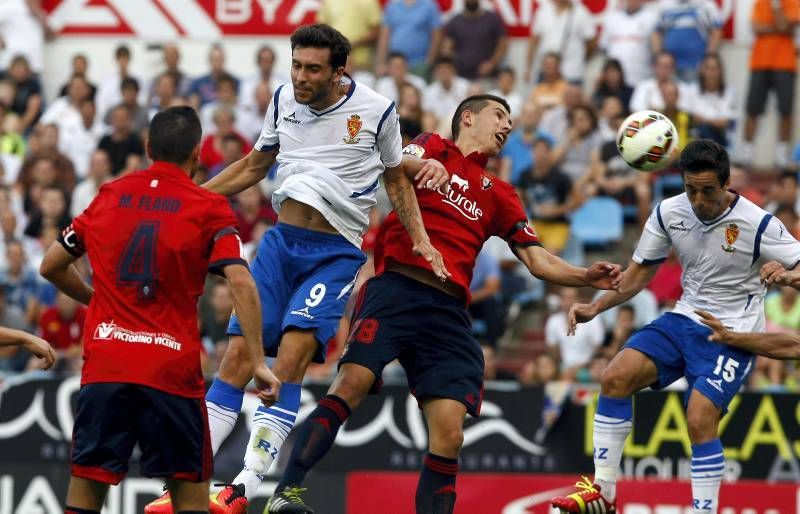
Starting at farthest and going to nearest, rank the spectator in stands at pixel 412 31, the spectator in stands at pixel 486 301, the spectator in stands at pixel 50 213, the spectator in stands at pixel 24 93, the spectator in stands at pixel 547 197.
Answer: the spectator in stands at pixel 24 93
the spectator in stands at pixel 412 31
the spectator in stands at pixel 50 213
the spectator in stands at pixel 547 197
the spectator in stands at pixel 486 301

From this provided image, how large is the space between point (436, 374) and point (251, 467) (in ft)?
4.45

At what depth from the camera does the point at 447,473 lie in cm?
1020

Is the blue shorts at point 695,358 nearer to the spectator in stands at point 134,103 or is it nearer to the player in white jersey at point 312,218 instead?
the player in white jersey at point 312,218

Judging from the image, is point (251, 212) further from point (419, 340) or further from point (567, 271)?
point (567, 271)

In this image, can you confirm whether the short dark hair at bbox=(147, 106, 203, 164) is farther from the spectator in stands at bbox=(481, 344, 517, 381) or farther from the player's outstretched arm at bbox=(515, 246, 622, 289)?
the spectator in stands at bbox=(481, 344, 517, 381)

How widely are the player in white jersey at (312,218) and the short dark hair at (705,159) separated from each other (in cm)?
167

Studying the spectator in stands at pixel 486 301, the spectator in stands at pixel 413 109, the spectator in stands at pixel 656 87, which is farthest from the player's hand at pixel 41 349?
the spectator in stands at pixel 656 87

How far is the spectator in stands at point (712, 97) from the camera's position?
1984 centimetres

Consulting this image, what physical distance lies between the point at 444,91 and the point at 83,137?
4907 mm

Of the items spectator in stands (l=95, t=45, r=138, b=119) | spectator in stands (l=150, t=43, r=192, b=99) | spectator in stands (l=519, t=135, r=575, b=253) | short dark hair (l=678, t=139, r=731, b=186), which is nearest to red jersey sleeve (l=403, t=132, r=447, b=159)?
short dark hair (l=678, t=139, r=731, b=186)

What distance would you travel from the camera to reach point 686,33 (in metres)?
20.6

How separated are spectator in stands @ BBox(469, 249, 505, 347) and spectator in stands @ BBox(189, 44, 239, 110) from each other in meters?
5.48

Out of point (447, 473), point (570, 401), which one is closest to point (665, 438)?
point (570, 401)

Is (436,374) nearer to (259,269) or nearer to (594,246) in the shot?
(259,269)
